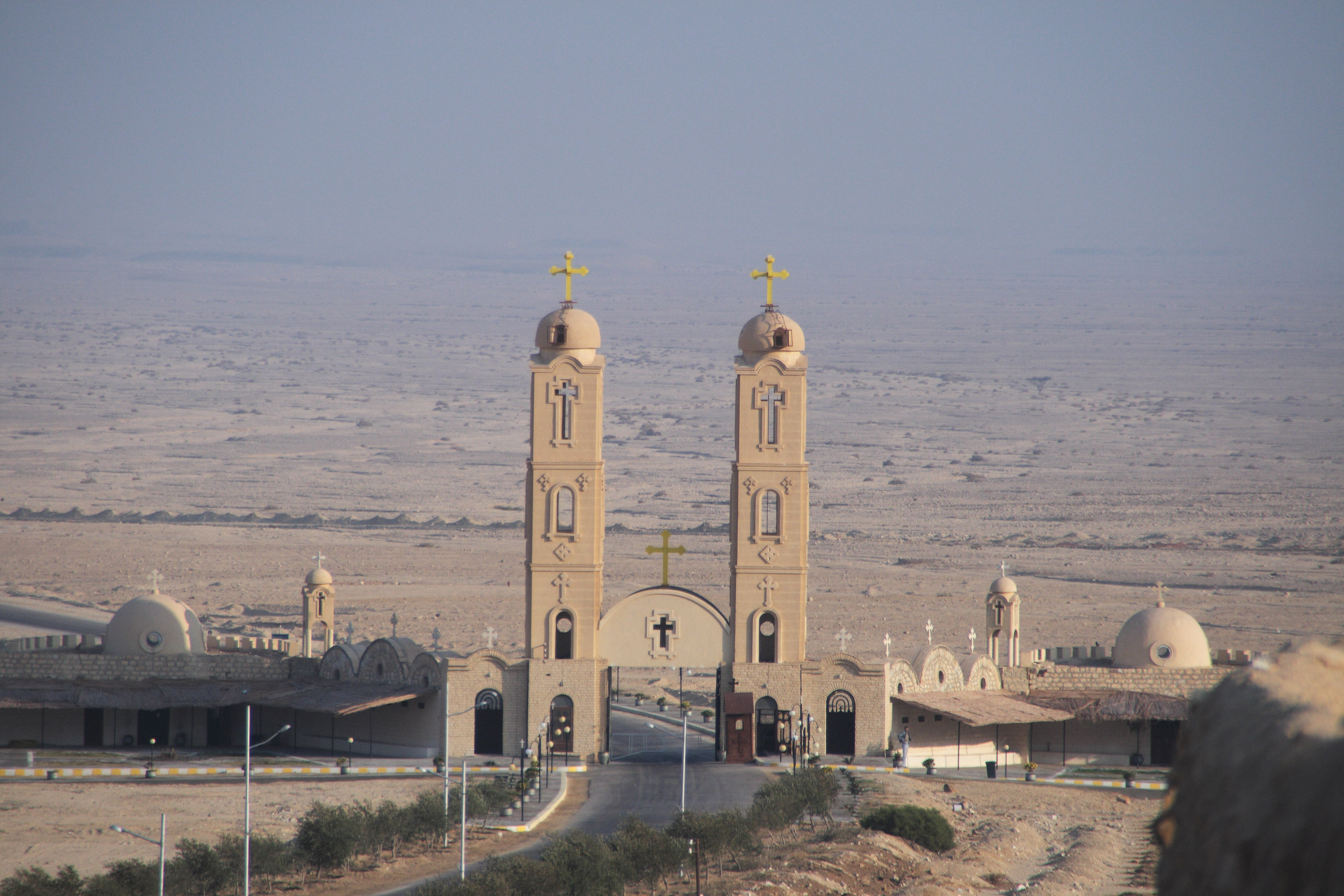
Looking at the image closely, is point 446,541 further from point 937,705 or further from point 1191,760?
point 1191,760

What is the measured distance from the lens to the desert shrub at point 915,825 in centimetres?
3216

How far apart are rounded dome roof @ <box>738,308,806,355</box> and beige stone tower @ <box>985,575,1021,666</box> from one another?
8.57 meters

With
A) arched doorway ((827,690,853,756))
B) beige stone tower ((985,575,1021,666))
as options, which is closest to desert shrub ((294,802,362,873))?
arched doorway ((827,690,853,756))

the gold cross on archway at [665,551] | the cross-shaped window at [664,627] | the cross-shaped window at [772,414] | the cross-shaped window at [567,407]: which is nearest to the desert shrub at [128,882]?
the gold cross on archway at [665,551]

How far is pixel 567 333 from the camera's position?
4119 centimetres

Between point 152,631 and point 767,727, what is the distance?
1607cm

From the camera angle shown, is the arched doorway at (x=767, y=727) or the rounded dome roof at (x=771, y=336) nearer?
the arched doorway at (x=767, y=727)

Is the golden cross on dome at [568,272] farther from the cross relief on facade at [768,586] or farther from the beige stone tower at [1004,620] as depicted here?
the beige stone tower at [1004,620]

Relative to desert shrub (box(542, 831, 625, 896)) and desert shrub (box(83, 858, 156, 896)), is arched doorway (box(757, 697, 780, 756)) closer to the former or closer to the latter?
desert shrub (box(542, 831, 625, 896))

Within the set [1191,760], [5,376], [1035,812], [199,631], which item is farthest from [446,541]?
[5,376]

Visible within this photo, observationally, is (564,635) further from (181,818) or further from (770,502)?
(181,818)

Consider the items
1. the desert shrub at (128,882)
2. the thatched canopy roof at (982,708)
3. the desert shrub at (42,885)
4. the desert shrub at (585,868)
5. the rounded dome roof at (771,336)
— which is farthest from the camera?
the rounded dome roof at (771,336)

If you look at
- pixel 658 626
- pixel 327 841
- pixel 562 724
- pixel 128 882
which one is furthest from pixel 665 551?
pixel 128 882

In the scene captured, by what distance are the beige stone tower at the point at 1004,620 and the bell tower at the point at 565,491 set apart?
10.6 m
